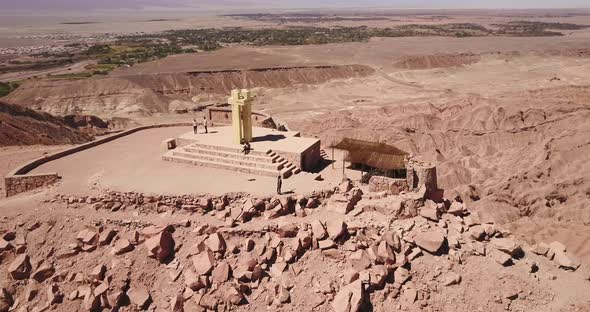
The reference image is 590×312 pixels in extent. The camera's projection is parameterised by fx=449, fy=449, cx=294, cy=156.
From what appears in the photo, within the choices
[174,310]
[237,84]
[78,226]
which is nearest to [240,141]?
[78,226]

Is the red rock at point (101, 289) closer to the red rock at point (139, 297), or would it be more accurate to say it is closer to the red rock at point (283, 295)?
the red rock at point (139, 297)

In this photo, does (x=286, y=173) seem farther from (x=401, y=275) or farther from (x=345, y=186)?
(x=401, y=275)

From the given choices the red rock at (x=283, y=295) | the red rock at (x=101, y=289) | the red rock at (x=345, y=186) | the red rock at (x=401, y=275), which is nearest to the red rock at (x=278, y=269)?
the red rock at (x=283, y=295)

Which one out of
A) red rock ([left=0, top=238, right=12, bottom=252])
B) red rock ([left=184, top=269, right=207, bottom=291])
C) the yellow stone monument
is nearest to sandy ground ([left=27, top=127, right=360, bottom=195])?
the yellow stone monument

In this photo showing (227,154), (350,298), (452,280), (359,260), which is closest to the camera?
(350,298)

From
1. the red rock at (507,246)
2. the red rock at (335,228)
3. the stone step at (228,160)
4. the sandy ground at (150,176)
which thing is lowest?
the red rock at (507,246)

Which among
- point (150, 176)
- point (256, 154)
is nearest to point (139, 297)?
point (150, 176)
